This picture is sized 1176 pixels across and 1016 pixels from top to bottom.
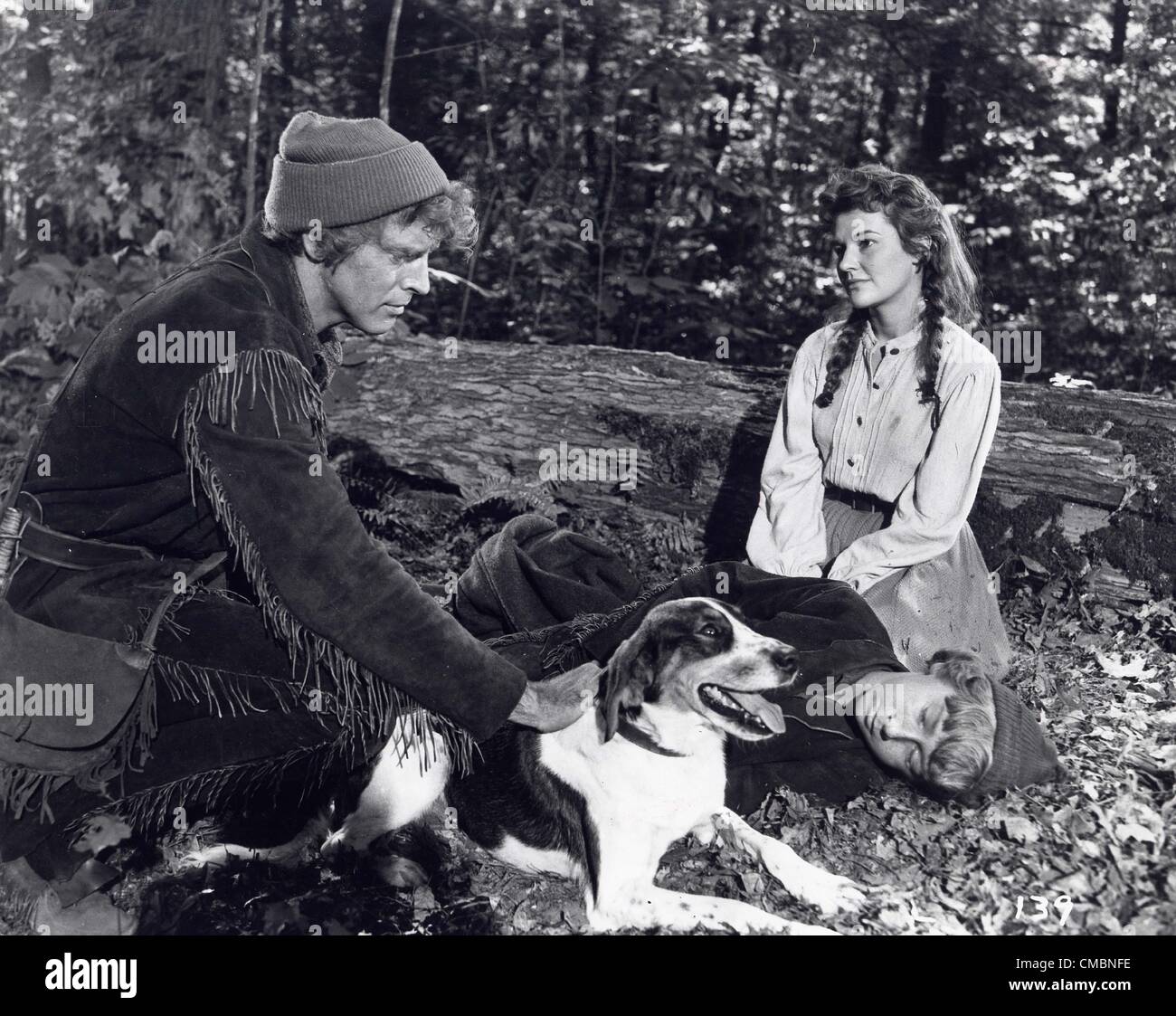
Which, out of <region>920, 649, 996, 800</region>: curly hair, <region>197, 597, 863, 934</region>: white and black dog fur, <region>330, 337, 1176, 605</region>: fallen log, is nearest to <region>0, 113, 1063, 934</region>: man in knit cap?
<region>197, 597, 863, 934</region>: white and black dog fur

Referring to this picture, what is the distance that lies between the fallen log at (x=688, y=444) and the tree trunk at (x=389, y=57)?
271cm

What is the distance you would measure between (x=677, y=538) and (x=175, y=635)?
284cm

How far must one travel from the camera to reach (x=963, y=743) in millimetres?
3262

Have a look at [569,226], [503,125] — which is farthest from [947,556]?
[503,125]

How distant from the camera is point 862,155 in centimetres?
958

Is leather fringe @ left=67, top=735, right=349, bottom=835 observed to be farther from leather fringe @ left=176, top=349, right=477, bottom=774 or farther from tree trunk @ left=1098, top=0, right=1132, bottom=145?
tree trunk @ left=1098, top=0, right=1132, bottom=145

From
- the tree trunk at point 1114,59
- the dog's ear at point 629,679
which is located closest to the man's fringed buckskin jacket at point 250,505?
the dog's ear at point 629,679

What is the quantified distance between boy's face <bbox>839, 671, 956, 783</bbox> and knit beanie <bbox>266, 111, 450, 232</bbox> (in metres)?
1.97

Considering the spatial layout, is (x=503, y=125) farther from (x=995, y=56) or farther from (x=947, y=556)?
(x=947, y=556)

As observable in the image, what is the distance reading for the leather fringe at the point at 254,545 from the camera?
2.74 metres

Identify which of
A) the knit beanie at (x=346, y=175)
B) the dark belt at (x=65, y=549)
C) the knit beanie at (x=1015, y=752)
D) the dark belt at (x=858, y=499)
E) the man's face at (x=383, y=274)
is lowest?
the knit beanie at (x=1015, y=752)

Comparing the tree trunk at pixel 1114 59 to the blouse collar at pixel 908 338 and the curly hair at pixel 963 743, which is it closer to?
the blouse collar at pixel 908 338

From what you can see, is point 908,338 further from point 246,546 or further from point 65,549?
point 65,549

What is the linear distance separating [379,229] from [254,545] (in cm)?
92
